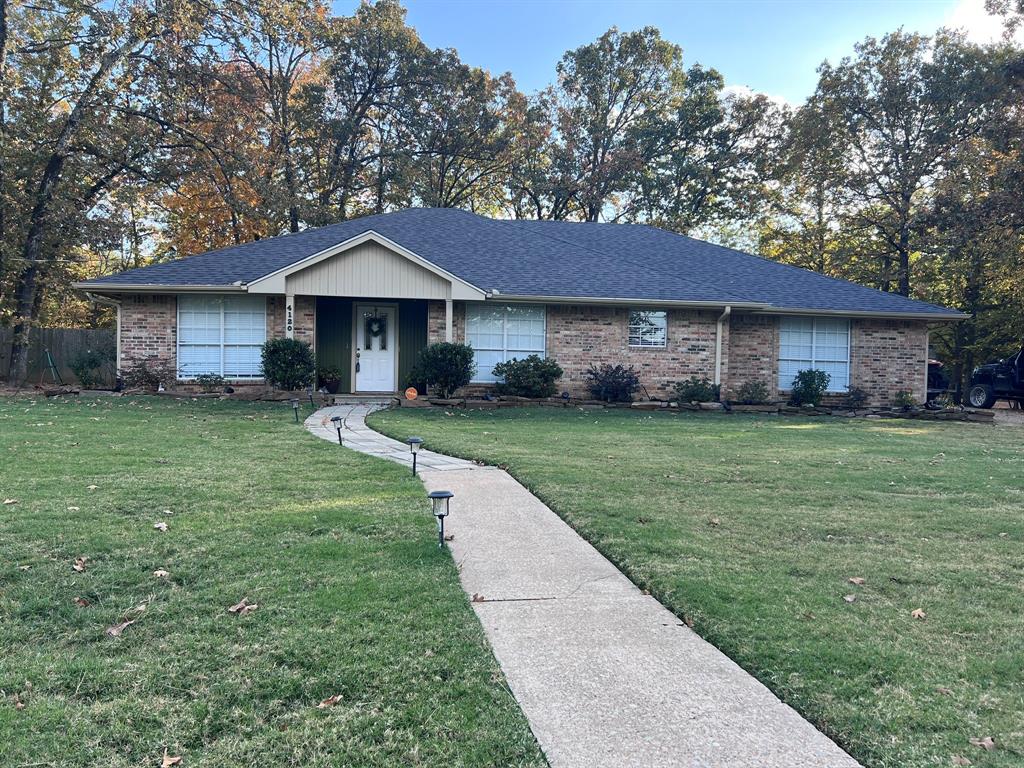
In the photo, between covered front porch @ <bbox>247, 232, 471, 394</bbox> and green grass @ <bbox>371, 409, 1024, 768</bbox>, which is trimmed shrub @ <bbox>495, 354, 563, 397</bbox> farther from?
green grass @ <bbox>371, 409, 1024, 768</bbox>

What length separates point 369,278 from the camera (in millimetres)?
14344

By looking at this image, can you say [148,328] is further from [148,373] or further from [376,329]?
[376,329]

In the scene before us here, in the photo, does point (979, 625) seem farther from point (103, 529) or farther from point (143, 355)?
point (143, 355)

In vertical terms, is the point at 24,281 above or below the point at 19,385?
above

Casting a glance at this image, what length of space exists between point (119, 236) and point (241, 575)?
66.3 ft

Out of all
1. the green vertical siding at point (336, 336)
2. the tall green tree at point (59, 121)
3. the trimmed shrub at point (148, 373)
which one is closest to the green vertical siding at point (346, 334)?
the green vertical siding at point (336, 336)

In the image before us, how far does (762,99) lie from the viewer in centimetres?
2956

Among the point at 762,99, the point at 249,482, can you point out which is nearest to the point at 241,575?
the point at 249,482

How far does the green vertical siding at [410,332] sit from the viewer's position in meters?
16.3

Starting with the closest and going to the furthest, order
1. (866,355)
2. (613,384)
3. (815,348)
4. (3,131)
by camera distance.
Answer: (613,384)
(815,348)
(866,355)
(3,131)

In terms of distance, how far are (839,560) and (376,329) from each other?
13310mm

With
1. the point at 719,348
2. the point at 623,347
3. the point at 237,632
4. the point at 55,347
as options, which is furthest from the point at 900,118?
the point at 55,347

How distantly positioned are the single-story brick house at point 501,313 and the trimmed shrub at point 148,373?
0.14 metres

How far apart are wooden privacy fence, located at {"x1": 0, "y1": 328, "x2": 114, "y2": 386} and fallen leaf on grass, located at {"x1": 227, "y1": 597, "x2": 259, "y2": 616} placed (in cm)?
1893
